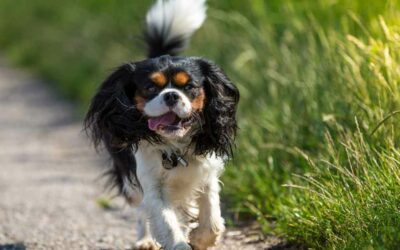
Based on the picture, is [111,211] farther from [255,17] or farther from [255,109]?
[255,17]

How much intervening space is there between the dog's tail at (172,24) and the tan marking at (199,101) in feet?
2.72

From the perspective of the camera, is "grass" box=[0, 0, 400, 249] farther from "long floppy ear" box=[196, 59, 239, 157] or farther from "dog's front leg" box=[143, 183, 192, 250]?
"dog's front leg" box=[143, 183, 192, 250]

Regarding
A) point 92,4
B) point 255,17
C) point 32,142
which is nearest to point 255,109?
point 255,17

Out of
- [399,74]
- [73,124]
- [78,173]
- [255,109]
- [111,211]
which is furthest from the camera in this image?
[73,124]

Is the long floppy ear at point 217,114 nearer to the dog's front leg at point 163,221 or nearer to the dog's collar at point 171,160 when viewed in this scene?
the dog's collar at point 171,160

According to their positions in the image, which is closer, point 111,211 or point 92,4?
point 111,211

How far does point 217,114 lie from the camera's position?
4098mm

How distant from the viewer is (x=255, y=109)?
614cm

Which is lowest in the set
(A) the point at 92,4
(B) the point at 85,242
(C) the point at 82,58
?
(B) the point at 85,242

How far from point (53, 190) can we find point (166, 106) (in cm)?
271

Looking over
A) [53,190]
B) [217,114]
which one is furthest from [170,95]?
[53,190]

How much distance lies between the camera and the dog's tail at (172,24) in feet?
15.7

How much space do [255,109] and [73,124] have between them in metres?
3.41

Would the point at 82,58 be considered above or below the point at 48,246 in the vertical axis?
above
